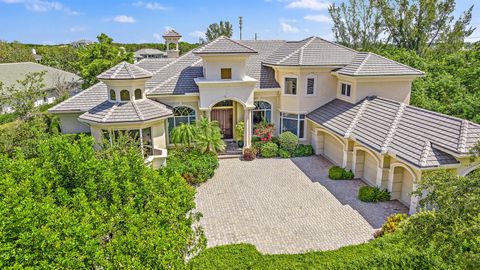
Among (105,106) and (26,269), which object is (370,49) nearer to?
(105,106)

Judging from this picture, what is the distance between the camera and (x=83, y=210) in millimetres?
7695

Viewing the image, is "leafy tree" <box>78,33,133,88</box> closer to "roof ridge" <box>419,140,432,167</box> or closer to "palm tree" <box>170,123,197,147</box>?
"palm tree" <box>170,123,197,147</box>

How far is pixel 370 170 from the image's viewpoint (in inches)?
739

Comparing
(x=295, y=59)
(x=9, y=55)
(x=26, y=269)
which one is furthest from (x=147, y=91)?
(x=9, y=55)

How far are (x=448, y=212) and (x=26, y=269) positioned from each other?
8685mm

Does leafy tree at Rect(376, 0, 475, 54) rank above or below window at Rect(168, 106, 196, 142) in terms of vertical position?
above

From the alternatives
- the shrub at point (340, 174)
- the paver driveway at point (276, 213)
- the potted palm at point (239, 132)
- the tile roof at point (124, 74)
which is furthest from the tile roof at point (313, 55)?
the tile roof at point (124, 74)

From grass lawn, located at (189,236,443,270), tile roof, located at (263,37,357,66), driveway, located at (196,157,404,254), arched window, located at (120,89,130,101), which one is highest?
tile roof, located at (263,37,357,66)

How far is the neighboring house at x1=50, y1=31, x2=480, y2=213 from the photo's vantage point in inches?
651

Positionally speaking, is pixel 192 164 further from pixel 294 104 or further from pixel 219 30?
pixel 219 30

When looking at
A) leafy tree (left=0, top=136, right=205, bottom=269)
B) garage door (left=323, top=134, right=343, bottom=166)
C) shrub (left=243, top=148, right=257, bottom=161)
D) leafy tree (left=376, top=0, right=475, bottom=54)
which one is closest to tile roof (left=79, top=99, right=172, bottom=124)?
shrub (left=243, top=148, right=257, bottom=161)

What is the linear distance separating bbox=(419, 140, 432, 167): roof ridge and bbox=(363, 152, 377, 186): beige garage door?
3696mm

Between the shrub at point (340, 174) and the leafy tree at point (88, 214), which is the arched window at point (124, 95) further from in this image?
the shrub at point (340, 174)

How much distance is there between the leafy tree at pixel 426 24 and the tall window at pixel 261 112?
24893mm
